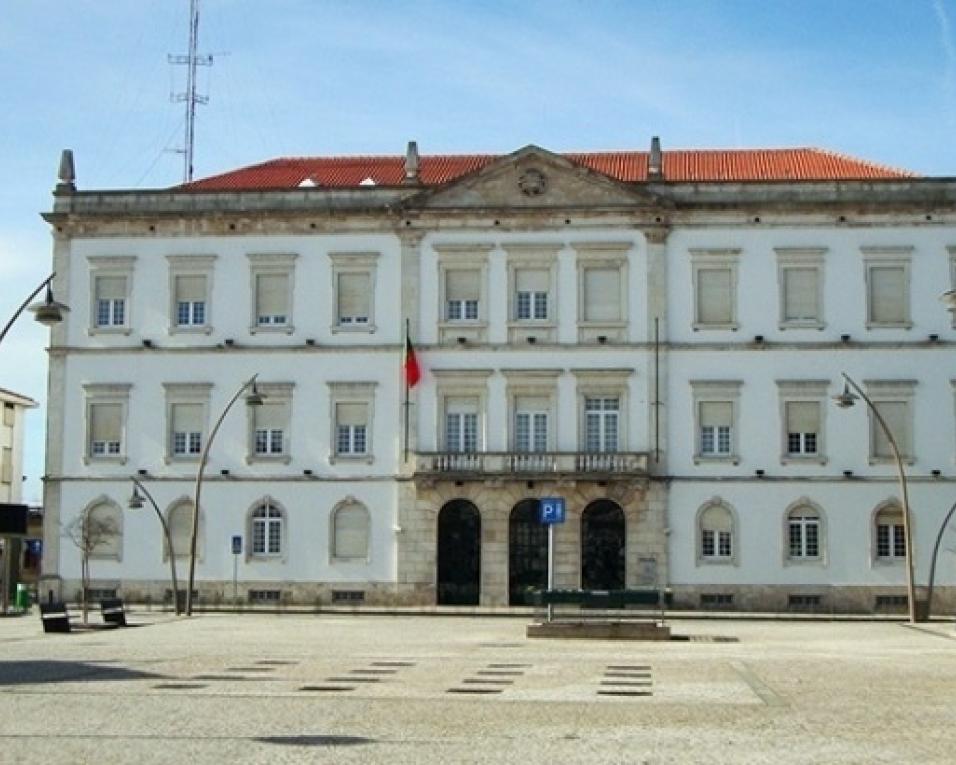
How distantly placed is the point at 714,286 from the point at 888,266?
17.1 ft

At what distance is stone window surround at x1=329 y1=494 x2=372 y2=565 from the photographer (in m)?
53.5

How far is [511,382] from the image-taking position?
175ft

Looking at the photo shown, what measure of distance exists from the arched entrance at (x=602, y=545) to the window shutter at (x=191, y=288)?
1396cm

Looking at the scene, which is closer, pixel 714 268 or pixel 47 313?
pixel 47 313

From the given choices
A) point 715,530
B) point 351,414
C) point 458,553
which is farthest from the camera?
point 351,414

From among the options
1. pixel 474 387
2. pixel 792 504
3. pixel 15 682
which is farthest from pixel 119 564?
pixel 15 682

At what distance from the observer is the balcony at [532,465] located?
171 ft

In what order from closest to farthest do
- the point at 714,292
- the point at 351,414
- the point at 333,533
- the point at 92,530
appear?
the point at 714,292 < the point at 333,533 < the point at 351,414 < the point at 92,530

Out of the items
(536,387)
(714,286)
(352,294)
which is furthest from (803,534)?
(352,294)

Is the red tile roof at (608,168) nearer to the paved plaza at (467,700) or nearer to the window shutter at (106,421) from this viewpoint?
the window shutter at (106,421)

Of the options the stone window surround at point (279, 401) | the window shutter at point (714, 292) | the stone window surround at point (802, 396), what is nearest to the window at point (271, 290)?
the stone window surround at point (279, 401)

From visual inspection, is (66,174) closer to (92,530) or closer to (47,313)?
(92,530)

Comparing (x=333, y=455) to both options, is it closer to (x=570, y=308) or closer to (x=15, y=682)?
(x=570, y=308)

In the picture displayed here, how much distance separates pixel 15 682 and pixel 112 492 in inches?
1324
